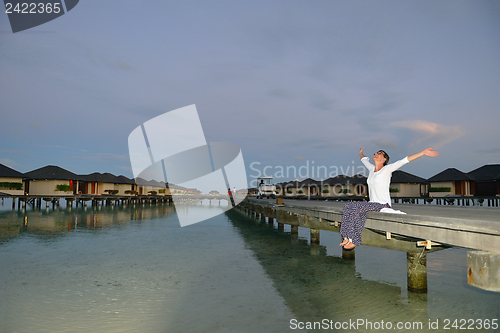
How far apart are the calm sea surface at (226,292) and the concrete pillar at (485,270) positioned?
3094 mm

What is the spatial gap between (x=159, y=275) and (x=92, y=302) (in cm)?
292

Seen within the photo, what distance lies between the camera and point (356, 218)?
613 cm

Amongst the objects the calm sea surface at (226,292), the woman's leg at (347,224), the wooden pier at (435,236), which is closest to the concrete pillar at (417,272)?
the wooden pier at (435,236)

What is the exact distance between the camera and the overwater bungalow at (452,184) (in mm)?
40850

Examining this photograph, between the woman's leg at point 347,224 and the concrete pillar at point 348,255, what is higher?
the woman's leg at point 347,224

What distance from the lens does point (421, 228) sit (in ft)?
17.3

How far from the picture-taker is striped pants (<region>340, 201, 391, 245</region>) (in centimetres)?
608

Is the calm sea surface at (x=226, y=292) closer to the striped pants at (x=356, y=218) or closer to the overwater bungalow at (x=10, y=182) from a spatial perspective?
the striped pants at (x=356, y=218)

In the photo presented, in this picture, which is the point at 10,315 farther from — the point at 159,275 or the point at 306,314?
the point at 306,314

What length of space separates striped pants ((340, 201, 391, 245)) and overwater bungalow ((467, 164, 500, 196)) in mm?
41731

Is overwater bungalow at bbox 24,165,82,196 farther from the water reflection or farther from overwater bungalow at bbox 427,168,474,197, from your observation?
overwater bungalow at bbox 427,168,474,197

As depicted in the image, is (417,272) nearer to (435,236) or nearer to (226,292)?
(435,236)

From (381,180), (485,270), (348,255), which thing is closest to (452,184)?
(348,255)

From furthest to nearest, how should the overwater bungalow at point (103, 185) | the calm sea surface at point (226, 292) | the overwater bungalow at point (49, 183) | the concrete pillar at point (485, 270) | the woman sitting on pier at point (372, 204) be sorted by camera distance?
1. the overwater bungalow at point (103, 185)
2. the overwater bungalow at point (49, 183)
3. the calm sea surface at point (226, 292)
4. the woman sitting on pier at point (372, 204)
5. the concrete pillar at point (485, 270)
